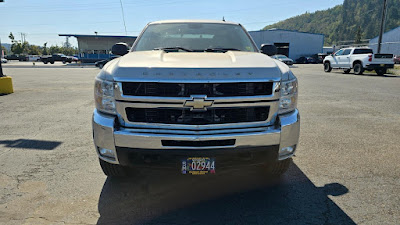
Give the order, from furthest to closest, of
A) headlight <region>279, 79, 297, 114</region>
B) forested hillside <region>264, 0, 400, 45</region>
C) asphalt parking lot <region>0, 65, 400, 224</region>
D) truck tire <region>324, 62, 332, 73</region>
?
1. forested hillside <region>264, 0, 400, 45</region>
2. truck tire <region>324, 62, 332, 73</region>
3. headlight <region>279, 79, 297, 114</region>
4. asphalt parking lot <region>0, 65, 400, 224</region>

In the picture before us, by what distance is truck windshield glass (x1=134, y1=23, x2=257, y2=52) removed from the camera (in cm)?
387

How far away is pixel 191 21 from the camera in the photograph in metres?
4.43

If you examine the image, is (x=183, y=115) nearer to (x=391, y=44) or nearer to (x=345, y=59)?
(x=345, y=59)

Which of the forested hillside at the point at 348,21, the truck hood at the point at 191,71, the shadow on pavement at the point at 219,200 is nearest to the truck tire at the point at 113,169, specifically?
the shadow on pavement at the point at 219,200

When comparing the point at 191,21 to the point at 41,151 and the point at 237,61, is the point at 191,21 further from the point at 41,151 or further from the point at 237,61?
the point at 41,151

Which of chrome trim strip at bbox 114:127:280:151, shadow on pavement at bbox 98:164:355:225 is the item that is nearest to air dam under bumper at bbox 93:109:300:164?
chrome trim strip at bbox 114:127:280:151

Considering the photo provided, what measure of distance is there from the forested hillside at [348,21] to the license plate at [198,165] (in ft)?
418

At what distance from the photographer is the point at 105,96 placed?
266cm

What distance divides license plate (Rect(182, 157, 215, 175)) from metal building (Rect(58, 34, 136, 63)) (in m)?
48.5

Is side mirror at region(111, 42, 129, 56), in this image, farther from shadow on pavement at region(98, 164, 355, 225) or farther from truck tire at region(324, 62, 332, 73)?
truck tire at region(324, 62, 332, 73)

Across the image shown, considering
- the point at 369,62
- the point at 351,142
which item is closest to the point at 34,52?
the point at 369,62

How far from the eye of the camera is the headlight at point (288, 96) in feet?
8.89

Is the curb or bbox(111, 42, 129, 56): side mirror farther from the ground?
bbox(111, 42, 129, 56): side mirror

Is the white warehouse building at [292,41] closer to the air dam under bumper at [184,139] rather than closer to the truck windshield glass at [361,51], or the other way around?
the truck windshield glass at [361,51]
